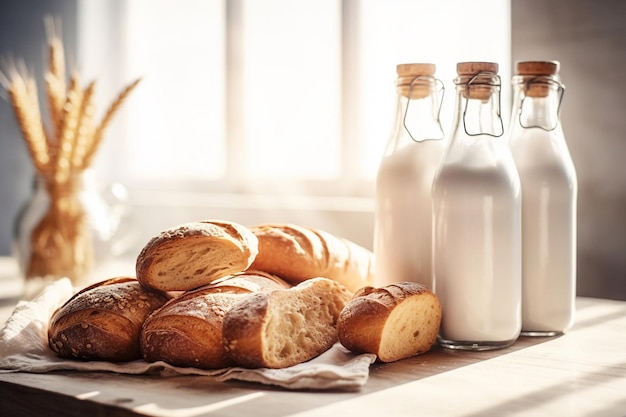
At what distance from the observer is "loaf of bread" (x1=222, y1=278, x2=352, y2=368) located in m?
0.87

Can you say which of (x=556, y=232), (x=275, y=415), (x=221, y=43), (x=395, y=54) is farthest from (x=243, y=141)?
(x=275, y=415)

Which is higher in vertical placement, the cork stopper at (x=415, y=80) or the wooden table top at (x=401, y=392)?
the cork stopper at (x=415, y=80)

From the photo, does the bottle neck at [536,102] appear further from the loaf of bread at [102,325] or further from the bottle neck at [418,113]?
the loaf of bread at [102,325]

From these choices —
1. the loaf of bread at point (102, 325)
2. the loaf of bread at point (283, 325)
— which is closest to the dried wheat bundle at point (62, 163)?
the loaf of bread at point (102, 325)

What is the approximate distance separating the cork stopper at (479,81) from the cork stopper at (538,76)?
8cm

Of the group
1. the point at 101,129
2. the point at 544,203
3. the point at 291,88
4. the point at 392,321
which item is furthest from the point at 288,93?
the point at 392,321

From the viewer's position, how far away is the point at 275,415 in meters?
0.73

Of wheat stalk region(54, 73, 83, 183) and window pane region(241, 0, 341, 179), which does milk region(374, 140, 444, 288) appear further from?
window pane region(241, 0, 341, 179)

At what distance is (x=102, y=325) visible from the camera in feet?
3.08

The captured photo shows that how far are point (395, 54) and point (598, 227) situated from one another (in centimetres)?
85

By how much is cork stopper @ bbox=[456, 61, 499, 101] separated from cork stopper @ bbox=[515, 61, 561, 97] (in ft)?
0.27

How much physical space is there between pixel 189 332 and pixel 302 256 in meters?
0.29

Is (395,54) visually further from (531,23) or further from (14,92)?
(14,92)

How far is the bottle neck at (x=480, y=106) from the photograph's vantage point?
100cm
